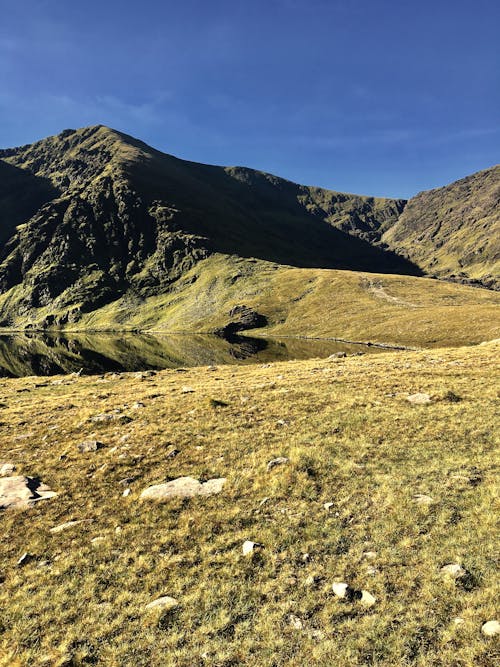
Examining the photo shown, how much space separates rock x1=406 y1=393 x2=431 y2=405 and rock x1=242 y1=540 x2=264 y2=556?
13.9 metres

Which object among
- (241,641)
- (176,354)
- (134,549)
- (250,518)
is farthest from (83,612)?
(176,354)

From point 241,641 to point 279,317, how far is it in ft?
450

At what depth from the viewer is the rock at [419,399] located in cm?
2044

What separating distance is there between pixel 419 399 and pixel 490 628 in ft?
48.6

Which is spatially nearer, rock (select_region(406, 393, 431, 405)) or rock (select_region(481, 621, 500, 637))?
rock (select_region(481, 621, 500, 637))

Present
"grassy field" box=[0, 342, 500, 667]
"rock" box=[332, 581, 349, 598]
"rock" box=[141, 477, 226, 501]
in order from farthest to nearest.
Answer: "rock" box=[141, 477, 226, 501] → "rock" box=[332, 581, 349, 598] → "grassy field" box=[0, 342, 500, 667]

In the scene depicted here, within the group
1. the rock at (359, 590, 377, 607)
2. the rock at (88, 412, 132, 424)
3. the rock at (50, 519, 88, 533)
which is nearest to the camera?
the rock at (359, 590, 377, 607)

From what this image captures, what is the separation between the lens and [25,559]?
1034 centimetres

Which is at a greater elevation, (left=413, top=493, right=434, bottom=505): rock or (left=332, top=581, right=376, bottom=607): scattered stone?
(left=413, top=493, right=434, bottom=505): rock

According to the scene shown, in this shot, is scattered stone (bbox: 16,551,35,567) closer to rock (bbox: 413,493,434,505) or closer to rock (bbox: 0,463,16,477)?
rock (bbox: 0,463,16,477)

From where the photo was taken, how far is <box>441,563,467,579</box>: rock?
839cm

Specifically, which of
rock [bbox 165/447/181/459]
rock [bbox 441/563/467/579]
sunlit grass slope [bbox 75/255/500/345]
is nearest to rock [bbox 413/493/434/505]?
rock [bbox 441/563/467/579]

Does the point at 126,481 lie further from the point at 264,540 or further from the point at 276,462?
the point at 264,540

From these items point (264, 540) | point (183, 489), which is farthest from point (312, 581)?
point (183, 489)
